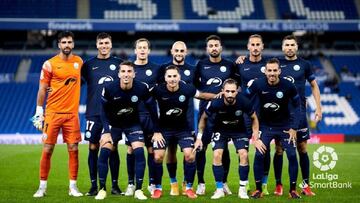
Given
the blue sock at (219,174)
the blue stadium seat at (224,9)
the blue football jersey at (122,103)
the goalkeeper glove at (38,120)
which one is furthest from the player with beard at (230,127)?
the blue stadium seat at (224,9)

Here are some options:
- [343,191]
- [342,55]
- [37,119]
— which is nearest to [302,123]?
[343,191]

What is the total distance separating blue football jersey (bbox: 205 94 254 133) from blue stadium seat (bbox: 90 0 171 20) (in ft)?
86.7

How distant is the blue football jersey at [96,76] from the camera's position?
10461mm

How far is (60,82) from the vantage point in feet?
Result: 33.7

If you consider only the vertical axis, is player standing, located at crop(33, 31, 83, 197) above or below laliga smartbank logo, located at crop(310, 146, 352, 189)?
above

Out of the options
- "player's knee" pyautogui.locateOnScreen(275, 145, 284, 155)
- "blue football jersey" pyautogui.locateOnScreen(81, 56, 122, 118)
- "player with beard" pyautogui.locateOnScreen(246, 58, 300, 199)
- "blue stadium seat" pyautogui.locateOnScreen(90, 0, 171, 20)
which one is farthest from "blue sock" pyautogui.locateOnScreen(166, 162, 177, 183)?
"blue stadium seat" pyautogui.locateOnScreen(90, 0, 171, 20)

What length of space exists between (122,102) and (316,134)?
22288 mm

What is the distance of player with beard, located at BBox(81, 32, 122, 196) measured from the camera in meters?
10.3

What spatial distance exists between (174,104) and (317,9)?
2970cm

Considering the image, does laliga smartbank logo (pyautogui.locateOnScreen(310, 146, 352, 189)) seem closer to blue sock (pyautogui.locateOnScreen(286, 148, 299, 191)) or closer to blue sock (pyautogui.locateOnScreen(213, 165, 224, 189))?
blue sock (pyautogui.locateOnScreen(286, 148, 299, 191))

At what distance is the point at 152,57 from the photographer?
128 feet

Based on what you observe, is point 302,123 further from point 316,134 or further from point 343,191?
point 316,134

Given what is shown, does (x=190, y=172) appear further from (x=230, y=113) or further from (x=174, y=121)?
(x=230, y=113)

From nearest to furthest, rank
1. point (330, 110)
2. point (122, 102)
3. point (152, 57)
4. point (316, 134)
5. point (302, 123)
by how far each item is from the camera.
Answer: point (122, 102) < point (302, 123) < point (316, 134) < point (330, 110) < point (152, 57)
